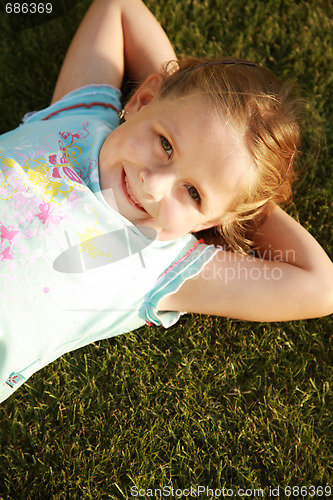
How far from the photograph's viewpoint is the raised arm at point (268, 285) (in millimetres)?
1926

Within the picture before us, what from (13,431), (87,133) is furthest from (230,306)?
(13,431)

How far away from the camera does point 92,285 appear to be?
1722mm

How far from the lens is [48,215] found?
5.48ft

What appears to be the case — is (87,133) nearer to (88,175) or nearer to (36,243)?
(88,175)

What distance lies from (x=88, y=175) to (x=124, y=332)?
0.67 meters

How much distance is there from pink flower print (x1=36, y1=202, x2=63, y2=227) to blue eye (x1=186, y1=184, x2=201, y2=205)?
45 centimetres

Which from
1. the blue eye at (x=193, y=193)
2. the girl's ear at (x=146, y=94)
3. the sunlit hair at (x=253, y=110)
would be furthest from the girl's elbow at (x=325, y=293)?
the girl's ear at (x=146, y=94)

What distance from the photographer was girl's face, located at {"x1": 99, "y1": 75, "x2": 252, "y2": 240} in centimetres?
158

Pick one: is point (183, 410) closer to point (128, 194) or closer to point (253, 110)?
point (128, 194)

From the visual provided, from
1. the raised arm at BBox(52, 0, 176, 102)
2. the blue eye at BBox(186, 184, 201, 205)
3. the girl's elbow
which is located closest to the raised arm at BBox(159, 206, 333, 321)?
the girl's elbow

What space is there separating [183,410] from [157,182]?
40.1 inches

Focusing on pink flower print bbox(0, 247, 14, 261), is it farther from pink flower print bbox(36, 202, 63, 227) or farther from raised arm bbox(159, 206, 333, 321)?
raised arm bbox(159, 206, 333, 321)

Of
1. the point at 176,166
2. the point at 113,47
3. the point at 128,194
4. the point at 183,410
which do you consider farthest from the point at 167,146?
the point at 183,410

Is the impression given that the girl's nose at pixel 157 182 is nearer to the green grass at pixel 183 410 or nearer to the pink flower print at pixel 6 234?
the pink flower print at pixel 6 234
